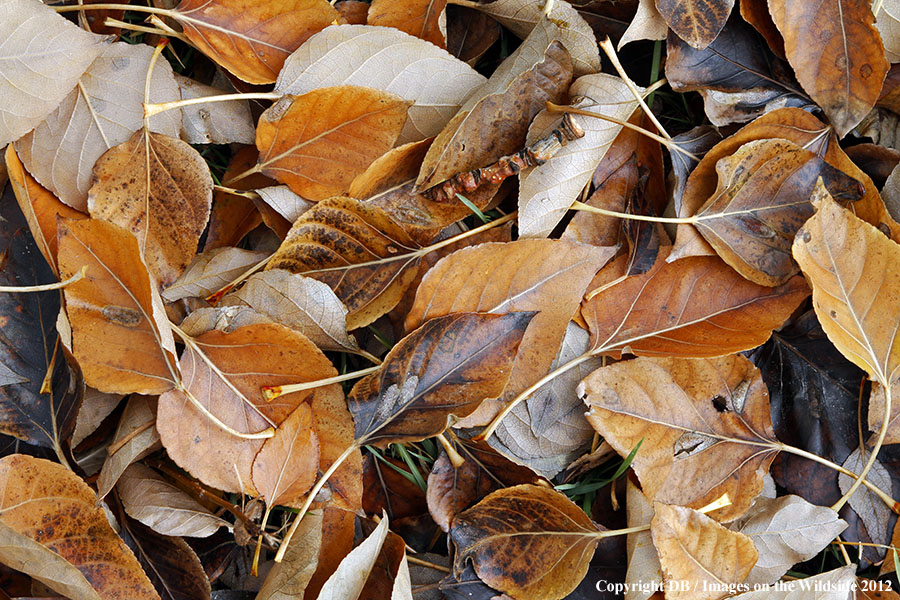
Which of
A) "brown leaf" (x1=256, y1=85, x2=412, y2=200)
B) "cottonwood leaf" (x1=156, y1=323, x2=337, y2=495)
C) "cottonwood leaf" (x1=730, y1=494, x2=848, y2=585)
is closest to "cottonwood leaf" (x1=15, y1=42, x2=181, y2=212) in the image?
"brown leaf" (x1=256, y1=85, x2=412, y2=200)

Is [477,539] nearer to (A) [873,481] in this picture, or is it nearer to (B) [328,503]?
(B) [328,503]

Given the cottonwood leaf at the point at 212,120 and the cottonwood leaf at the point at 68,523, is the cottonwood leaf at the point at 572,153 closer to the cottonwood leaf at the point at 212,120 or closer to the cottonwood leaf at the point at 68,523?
the cottonwood leaf at the point at 212,120

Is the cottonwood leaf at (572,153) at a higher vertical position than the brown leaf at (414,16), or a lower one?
lower

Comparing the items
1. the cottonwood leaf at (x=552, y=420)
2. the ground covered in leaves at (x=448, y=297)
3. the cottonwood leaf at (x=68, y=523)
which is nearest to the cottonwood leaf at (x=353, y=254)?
the ground covered in leaves at (x=448, y=297)

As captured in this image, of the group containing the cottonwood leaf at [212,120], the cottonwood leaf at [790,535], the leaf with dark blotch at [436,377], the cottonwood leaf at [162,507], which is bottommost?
the cottonwood leaf at [790,535]

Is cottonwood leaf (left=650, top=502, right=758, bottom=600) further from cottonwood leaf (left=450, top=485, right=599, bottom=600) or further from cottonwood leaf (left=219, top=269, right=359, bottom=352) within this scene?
cottonwood leaf (left=219, top=269, right=359, bottom=352)
